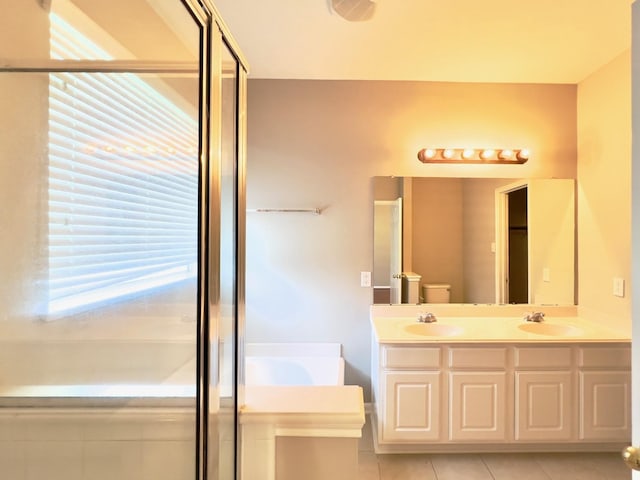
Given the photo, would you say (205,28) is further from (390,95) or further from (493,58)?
(493,58)

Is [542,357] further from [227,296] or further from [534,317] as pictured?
[227,296]

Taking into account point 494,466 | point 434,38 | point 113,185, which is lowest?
point 494,466

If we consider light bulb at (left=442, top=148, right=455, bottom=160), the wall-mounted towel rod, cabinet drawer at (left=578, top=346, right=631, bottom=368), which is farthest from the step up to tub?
light bulb at (left=442, top=148, right=455, bottom=160)

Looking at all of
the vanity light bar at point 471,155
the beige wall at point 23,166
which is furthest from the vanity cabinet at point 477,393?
the beige wall at point 23,166

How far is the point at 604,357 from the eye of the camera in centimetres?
210

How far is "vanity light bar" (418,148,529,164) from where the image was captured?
2615mm

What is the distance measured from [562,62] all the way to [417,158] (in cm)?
118

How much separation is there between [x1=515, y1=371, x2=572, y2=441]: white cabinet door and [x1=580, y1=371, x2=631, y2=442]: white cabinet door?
0.34ft

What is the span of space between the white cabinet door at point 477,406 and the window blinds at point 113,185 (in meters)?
1.89

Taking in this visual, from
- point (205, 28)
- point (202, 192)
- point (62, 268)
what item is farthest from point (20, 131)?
point (205, 28)

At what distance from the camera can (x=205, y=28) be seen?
106 cm

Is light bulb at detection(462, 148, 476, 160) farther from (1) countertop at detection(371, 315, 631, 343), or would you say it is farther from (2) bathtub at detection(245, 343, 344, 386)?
(2) bathtub at detection(245, 343, 344, 386)

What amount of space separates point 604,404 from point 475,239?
1352 mm

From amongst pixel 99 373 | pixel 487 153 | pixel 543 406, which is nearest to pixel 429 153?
pixel 487 153
